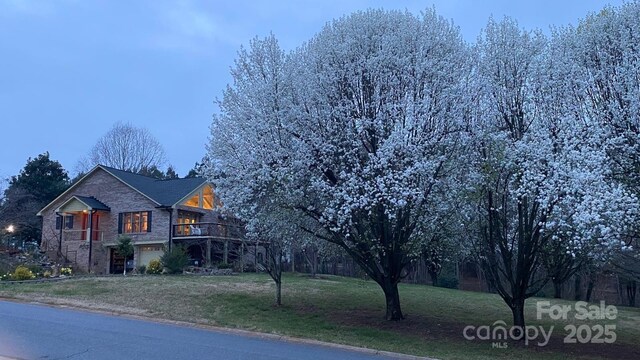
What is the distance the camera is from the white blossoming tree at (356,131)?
49.5 feet

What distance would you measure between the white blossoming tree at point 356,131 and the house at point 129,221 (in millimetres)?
19126

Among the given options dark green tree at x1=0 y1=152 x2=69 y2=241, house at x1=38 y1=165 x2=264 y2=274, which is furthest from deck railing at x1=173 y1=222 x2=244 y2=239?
dark green tree at x1=0 y1=152 x2=69 y2=241

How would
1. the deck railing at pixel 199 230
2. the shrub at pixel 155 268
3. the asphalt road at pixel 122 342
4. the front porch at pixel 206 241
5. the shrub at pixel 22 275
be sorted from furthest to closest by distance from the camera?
the deck railing at pixel 199 230 → the front porch at pixel 206 241 → the shrub at pixel 155 268 → the shrub at pixel 22 275 → the asphalt road at pixel 122 342

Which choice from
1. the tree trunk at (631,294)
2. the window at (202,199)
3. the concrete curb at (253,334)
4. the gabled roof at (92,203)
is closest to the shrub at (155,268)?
the window at (202,199)

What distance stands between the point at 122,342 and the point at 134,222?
93.1 ft

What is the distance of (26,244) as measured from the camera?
140 ft

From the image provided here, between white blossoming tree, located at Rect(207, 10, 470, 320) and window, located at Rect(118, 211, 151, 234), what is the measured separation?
2205 centimetres

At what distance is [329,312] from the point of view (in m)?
18.7

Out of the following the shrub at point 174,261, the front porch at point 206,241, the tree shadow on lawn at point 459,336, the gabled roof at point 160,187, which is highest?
the gabled roof at point 160,187

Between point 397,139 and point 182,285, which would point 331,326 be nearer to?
point 397,139

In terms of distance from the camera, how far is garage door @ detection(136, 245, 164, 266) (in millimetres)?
37409

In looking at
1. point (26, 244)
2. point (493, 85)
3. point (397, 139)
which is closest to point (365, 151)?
point (397, 139)

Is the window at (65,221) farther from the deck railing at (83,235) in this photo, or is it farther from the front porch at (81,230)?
the deck railing at (83,235)

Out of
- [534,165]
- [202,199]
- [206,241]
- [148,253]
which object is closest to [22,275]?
[206,241]
